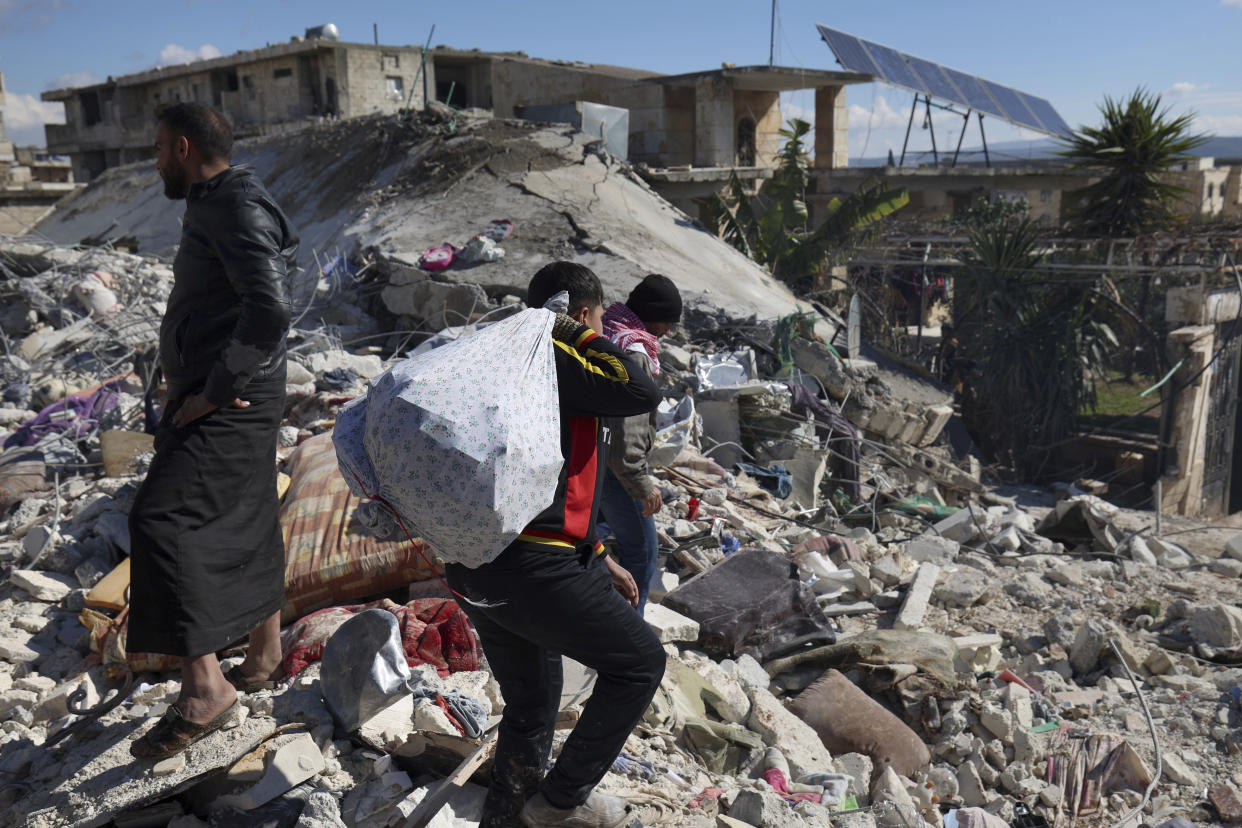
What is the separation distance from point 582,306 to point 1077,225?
1337 centimetres

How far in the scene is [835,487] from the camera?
7.15 metres

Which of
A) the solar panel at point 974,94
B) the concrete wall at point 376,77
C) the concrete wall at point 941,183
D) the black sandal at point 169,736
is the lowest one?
the black sandal at point 169,736

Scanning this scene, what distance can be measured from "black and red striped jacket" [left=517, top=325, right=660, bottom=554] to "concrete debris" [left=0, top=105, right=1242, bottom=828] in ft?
2.75

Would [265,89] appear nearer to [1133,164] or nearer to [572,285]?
[1133,164]

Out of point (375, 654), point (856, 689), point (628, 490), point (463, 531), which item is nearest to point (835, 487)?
point (856, 689)

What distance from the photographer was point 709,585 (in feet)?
13.5

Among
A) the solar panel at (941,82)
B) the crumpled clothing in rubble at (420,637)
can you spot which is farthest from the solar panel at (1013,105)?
the crumpled clothing in rubble at (420,637)

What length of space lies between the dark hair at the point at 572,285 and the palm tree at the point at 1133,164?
42.3 ft

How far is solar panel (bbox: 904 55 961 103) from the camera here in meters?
18.7

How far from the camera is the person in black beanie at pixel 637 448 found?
2879mm

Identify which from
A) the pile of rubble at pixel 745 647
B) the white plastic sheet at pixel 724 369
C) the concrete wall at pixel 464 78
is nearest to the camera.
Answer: the pile of rubble at pixel 745 647

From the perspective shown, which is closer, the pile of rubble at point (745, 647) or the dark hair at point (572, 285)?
the dark hair at point (572, 285)

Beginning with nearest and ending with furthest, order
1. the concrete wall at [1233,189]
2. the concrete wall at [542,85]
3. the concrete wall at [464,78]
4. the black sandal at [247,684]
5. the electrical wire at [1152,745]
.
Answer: the black sandal at [247,684], the electrical wire at [1152,745], the concrete wall at [542,85], the concrete wall at [464,78], the concrete wall at [1233,189]

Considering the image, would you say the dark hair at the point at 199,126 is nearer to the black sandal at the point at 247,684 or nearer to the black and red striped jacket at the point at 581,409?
the black and red striped jacket at the point at 581,409
